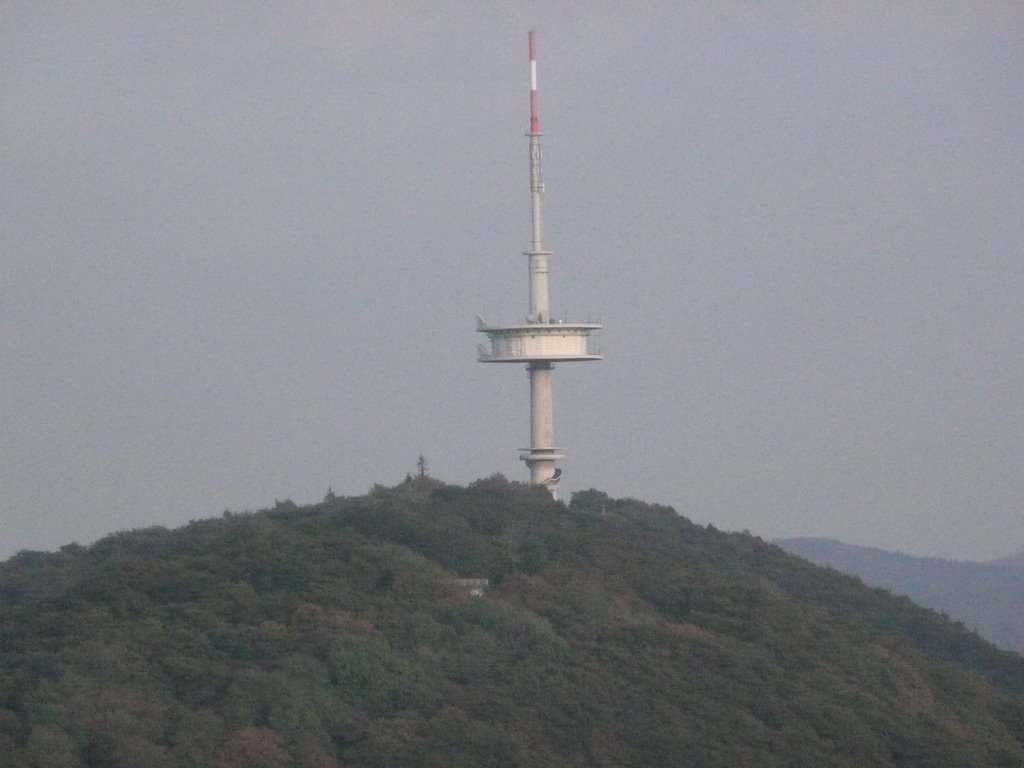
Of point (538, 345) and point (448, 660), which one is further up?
point (538, 345)

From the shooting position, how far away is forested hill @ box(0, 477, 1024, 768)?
92.1 feet

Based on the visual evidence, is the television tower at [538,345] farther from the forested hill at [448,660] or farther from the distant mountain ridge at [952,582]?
the distant mountain ridge at [952,582]

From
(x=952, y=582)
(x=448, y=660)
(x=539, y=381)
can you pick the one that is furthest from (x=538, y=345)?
(x=952, y=582)

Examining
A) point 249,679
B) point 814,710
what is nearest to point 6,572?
point 249,679

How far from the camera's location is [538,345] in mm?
45719

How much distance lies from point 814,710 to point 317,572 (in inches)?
358

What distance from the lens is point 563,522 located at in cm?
4131

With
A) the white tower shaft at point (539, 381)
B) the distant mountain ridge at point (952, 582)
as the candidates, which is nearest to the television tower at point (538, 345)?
the white tower shaft at point (539, 381)

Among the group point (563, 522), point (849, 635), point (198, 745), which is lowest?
point (198, 745)

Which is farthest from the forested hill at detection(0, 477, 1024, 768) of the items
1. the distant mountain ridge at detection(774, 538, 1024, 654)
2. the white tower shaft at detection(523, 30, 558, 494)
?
the distant mountain ridge at detection(774, 538, 1024, 654)

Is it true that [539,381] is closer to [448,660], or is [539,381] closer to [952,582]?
[448,660]

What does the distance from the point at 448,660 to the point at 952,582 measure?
77399 mm

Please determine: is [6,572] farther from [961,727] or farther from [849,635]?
[961,727]

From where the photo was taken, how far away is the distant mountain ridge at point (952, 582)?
290 ft
